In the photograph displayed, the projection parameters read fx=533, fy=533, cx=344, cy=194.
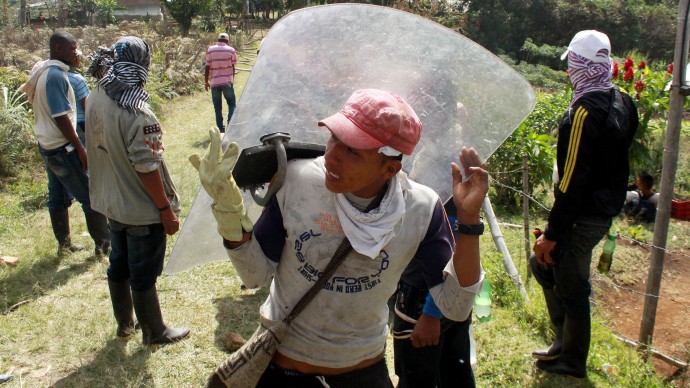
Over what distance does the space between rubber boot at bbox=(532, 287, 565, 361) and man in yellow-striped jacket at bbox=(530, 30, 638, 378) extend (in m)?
0.15

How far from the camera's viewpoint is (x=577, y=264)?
2.97 m

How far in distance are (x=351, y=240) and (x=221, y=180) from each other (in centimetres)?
44

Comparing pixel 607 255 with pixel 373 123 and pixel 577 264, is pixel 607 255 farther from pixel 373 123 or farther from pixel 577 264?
pixel 373 123

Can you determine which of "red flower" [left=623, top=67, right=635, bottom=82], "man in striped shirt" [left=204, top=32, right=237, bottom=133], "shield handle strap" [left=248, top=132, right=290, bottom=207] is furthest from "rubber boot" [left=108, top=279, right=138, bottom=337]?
"red flower" [left=623, top=67, right=635, bottom=82]

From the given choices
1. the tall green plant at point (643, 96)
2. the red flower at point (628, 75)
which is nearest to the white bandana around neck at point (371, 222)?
the tall green plant at point (643, 96)

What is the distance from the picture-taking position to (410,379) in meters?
2.54

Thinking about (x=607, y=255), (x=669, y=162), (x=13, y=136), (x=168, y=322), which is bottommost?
(x=168, y=322)

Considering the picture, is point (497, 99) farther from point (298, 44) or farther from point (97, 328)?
point (97, 328)

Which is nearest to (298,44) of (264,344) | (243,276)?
(243,276)

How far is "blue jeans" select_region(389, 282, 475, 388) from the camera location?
98.1 inches

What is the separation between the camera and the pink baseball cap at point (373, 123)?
5.07 ft

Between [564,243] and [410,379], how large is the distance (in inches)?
46.2

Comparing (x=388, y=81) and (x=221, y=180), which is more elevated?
(x=388, y=81)

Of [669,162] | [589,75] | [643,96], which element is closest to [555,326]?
[669,162]
